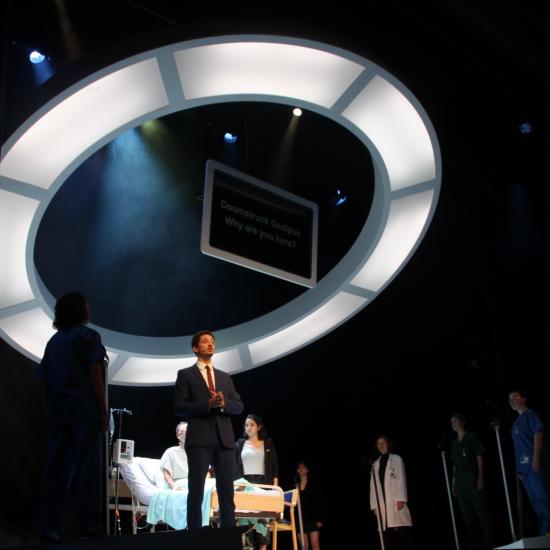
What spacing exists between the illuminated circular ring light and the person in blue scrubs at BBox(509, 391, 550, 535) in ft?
7.47

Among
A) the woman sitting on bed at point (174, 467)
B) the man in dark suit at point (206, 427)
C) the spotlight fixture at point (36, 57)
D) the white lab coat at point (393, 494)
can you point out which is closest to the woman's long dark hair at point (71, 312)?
the man in dark suit at point (206, 427)

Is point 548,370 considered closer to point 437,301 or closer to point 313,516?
point 437,301

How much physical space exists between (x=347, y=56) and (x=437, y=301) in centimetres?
570

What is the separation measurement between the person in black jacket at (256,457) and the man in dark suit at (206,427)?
2.65 meters

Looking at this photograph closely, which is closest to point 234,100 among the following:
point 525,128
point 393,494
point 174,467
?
point 174,467

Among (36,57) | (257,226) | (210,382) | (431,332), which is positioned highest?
(36,57)

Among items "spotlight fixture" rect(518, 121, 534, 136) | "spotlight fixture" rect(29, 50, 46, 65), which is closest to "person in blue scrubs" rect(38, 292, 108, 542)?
"spotlight fixture" rect(29, 50, 46, 65)

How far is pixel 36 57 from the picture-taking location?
23.7 feet

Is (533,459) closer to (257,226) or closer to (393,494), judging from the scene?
(393,494)

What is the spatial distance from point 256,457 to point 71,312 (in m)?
4.05

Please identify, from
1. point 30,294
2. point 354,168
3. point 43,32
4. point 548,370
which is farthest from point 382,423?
point 43,32

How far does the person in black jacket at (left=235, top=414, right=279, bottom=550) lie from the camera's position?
7.87 m

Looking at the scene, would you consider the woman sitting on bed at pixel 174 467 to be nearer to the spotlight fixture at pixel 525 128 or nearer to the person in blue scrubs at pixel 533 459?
the person in blue scrubs at pixel 533 459

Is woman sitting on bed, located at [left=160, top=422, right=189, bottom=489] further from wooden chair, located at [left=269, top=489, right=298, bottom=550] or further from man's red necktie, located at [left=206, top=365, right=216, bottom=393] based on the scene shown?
man's red necktie, located at [left=206, top=365, right=216, bottom=393]
